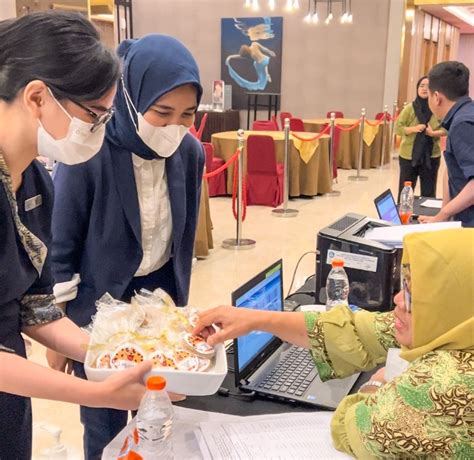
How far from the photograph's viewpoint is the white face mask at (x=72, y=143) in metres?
1.24

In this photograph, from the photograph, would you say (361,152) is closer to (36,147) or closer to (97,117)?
(97,117)

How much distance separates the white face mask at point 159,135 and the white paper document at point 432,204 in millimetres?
2496

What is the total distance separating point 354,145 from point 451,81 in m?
7.22

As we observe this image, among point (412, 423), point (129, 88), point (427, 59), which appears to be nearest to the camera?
point (412, 423)


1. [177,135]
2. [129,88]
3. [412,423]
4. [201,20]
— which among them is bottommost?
[412,423]

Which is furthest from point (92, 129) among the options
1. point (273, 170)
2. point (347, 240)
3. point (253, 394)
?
point (273, 170)

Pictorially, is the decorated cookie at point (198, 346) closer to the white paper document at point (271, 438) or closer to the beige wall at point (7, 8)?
the white paper document at point (271, 438)

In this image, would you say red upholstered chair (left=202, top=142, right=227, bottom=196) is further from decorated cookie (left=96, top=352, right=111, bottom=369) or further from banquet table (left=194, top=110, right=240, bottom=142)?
decorated cookie (left=96, top=352, right=111, bottom=369)

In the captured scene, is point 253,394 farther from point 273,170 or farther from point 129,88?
point 273,170

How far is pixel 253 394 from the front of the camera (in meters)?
1.56

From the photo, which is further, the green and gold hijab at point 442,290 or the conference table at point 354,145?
the conference table at point 354,145

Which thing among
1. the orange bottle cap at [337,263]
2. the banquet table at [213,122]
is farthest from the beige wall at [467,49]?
the orange bottle cap at [337,263]

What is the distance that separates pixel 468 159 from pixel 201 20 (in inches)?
447

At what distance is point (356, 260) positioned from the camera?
225 cm
